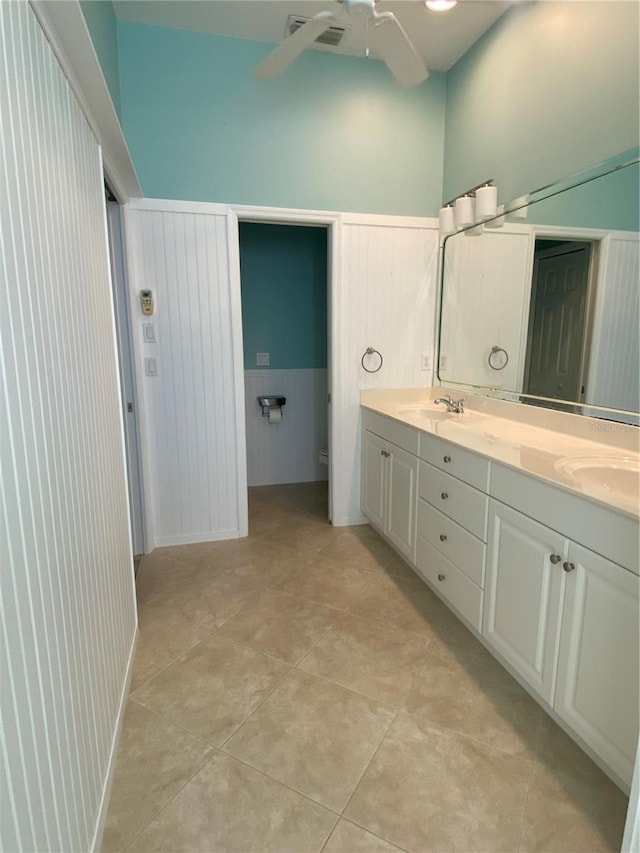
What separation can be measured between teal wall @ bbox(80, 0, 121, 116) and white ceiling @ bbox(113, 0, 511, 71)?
0.16 metres

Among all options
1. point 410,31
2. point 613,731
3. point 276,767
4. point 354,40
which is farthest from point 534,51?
point 276,767

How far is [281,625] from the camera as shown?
2.15 metres

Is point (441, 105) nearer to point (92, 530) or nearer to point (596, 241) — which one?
point (596, 241)

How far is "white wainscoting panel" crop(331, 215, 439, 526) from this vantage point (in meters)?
3.00

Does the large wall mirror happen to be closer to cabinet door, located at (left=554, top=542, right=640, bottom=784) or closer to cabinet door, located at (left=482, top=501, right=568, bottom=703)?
cabinet door, located at (left=482, top=501, right=568, bottom=703)

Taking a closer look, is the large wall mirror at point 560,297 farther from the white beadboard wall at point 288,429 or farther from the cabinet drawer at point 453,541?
the white beadboard wall at point 288,429

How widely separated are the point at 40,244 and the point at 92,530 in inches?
31.5

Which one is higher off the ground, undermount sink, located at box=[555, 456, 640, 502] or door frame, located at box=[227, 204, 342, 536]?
door frame, located at box=[227, 204, 342, 536]

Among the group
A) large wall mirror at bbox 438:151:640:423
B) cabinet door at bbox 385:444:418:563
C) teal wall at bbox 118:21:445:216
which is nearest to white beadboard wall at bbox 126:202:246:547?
teal wall at bbox 118:21:445:216

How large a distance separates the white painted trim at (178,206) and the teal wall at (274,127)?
0.05 m

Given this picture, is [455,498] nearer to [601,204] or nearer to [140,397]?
[601,204]

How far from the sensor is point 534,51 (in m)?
2.21

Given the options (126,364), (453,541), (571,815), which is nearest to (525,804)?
(571,815)

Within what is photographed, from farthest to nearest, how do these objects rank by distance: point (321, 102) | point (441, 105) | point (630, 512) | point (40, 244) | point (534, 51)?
point (441, 105) → point (321, 102) → point (534, 51) → point (630, 512) → point (40, 244)
